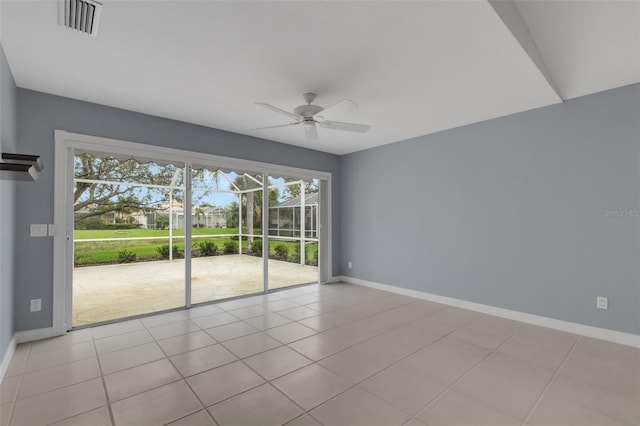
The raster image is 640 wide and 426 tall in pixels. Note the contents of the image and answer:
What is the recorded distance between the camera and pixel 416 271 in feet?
15.7

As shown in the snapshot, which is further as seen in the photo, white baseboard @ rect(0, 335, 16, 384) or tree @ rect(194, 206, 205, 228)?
tree @ rect(194, 206, 205, 228)

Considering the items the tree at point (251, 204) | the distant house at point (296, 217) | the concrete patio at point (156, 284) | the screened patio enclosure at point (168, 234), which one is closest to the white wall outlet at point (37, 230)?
the screened patio enclosure at point (168, 234)

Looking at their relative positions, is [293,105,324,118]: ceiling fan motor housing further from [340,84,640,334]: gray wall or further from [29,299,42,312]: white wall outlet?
A: [29,299,42,312]: white wall outlet

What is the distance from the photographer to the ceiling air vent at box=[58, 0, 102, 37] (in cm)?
185

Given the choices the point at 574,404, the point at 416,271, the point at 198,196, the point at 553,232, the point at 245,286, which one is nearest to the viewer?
the point at 574,404

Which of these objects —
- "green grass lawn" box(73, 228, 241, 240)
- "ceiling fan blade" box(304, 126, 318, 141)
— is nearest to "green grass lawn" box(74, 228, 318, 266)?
"green grass lawn" box(73, 228, 241, 240)

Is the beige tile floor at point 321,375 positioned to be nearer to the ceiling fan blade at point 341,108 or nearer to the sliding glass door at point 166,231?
the sliding glass door at point 166,231

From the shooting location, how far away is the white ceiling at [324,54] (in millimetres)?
1965

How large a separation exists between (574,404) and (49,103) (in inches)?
212

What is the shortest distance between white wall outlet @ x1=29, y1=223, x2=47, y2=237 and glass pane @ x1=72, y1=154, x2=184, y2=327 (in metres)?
0.35

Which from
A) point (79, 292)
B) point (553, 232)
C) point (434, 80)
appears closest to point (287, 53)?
point (434, 80)

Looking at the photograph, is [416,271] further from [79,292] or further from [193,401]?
[79,292]

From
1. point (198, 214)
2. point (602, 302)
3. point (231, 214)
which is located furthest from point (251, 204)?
point (602, 302)

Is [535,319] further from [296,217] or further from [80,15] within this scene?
[80,15]
